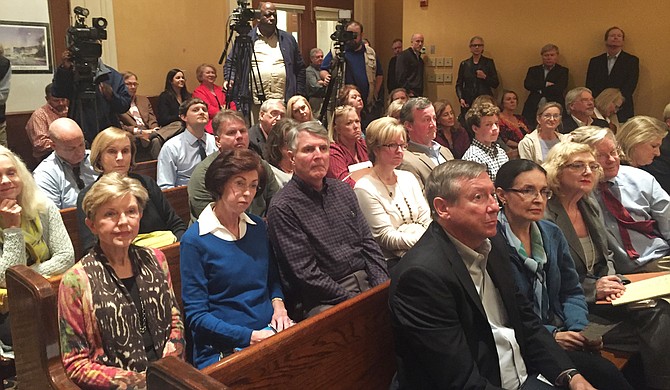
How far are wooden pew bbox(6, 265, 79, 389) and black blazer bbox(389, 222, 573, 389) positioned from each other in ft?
2.85

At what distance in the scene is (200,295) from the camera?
2.00 meters

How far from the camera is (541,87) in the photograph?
6.91 metres

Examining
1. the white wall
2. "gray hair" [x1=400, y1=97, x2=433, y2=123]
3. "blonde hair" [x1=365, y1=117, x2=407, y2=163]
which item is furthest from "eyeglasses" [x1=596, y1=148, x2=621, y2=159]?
the white wall

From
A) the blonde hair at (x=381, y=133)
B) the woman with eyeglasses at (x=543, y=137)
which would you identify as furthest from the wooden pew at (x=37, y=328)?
the woman with eyeglasses at (x=543, y=137)

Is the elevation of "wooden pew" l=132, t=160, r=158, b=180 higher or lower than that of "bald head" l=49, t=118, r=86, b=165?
lower

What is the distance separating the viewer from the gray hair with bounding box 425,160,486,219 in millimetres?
1848

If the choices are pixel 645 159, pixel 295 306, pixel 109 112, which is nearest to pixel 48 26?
pixel 109 112

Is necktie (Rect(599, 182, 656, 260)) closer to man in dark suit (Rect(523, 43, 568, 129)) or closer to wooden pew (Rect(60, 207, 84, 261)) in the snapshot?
wooden pew (Rect(60, 207, 84, 261))

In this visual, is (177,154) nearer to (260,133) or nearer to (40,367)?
(260,133)

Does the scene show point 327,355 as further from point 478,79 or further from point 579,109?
point 478,79

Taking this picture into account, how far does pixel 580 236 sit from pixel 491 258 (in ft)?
2.84

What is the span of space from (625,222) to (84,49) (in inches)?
128

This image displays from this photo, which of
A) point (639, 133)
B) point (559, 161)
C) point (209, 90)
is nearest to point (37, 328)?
point (559, 161)

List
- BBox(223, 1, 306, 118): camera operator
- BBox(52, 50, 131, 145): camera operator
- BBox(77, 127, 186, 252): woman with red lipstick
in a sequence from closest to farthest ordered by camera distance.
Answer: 1. BBox(77, 127, 186, 252): woman with red lipstick
2. BBox(52, 50, 131, 145): camera operator
3. BBox(223, 1, 306, 118): camera operator
